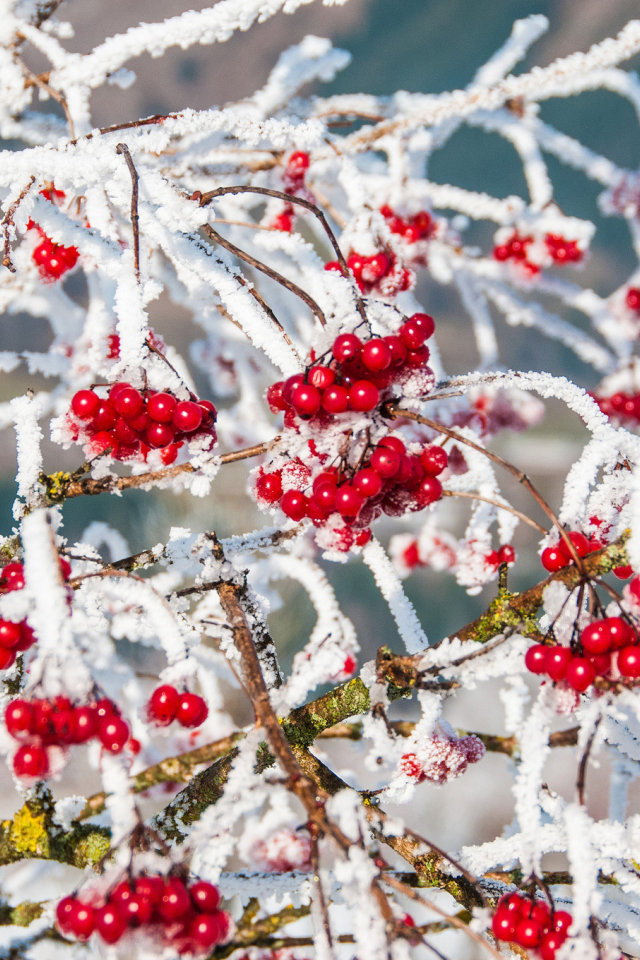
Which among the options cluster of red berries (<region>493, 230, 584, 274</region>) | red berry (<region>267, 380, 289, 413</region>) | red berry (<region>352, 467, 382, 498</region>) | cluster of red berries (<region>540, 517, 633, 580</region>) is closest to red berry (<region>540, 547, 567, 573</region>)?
cluster of red berries (<region>540, 517, 633, 580</region>)

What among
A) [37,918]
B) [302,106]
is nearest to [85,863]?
[37,918]

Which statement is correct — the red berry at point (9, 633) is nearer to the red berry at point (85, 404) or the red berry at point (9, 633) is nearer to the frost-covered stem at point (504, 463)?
the red berry at point (85, 404)

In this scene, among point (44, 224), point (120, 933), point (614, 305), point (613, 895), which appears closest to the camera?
point (120, 933)

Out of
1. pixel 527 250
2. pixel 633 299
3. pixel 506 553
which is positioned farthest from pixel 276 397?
pixel 633 299

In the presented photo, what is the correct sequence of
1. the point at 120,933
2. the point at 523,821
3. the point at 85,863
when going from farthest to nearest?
the point at 85,863
the point at 523,821
the point at 120,933

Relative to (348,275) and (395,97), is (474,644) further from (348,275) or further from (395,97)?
(395,97)

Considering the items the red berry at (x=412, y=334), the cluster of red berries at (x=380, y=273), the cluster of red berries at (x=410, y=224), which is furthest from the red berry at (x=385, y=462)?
the cluster of red berries at (x=410, y=224)

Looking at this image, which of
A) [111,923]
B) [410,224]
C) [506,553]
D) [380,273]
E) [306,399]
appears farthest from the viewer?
[410,224]

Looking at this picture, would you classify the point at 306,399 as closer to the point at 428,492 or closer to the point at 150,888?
the point at 428,492
